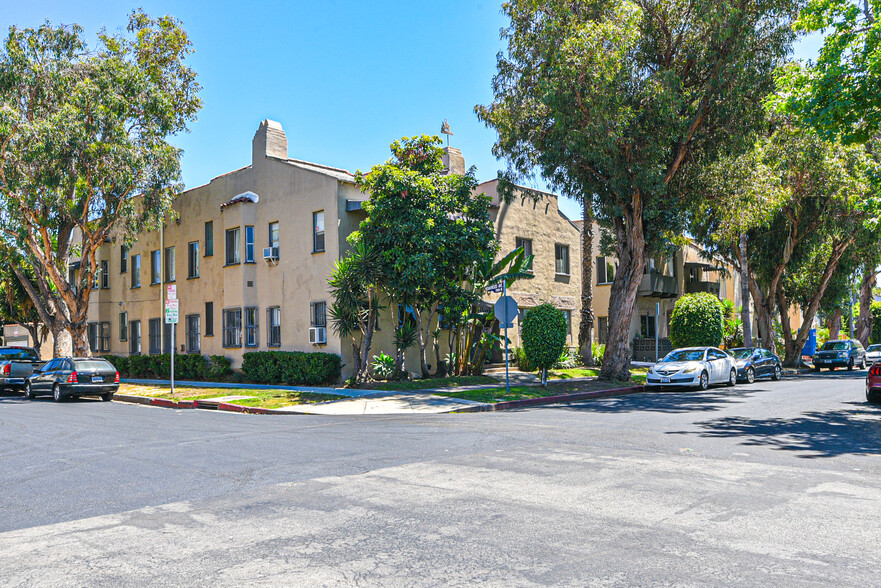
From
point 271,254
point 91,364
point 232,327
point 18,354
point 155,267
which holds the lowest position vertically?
point 91,364

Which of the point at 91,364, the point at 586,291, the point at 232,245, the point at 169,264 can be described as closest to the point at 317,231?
the point at 232,245

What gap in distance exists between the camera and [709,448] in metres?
10.8

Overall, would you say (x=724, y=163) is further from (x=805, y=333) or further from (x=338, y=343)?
(x=805, y=333)

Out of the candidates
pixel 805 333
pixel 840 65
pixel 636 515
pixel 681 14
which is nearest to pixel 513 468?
pixel 636 515

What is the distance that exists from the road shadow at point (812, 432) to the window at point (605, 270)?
77.1 ft

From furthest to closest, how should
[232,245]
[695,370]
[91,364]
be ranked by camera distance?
[232,245] → [91,364] → [695,370]

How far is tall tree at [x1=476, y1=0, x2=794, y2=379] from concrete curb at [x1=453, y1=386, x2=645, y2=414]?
2.01 meters

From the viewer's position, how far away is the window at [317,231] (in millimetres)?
25547

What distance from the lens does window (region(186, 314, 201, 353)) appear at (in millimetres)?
30766

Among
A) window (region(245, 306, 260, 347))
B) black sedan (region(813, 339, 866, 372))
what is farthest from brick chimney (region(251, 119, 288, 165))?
black sedan (region(813, 339, 866, 372))

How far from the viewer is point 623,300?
24.6m

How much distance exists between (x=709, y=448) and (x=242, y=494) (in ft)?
22.4

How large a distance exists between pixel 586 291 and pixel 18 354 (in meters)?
22.3

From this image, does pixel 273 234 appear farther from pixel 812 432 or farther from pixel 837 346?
pixel 837 346
